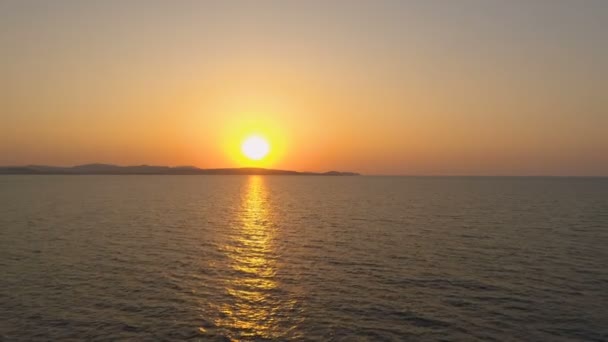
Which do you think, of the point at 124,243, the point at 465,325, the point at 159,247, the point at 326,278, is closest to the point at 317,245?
the point at 326,278

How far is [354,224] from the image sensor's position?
82.4 meters

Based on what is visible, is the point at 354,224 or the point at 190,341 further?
the point at 354,224

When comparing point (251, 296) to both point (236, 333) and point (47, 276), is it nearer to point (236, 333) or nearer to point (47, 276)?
point (236, 333)

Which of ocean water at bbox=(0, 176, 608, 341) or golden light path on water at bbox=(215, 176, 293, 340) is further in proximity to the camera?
golden light path on water at bbox=(215, 176, 293, 340)

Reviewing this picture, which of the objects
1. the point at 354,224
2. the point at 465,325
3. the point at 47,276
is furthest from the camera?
the point at 354,224

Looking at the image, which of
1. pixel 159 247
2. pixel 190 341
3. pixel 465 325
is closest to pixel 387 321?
pixel 465 325

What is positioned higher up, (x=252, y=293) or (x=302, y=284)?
(x=302, y=284)

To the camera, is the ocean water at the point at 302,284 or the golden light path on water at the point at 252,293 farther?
the golden light path on water at the point at 252,293

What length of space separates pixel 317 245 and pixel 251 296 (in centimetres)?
2461

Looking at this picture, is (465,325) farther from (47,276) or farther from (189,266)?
(47,276)

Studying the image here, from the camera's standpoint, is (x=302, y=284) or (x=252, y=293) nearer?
(x=252, y=293)

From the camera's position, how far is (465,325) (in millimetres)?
28500

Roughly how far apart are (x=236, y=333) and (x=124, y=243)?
124 ft

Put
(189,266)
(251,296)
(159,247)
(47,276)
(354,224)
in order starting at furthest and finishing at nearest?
(354,224) → (159,247) → (189,266) → (47,276) → (251,296)
